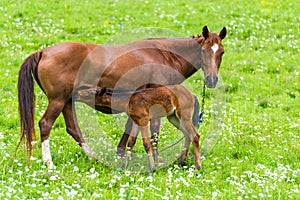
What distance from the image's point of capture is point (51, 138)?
10930 millimetres

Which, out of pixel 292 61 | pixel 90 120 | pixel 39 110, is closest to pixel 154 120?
pixel 90 120

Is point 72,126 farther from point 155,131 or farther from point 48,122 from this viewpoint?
point 155,131

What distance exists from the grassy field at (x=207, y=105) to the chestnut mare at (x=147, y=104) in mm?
597

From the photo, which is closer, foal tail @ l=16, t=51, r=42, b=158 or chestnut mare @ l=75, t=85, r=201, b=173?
chestnut mare @ l=75, t=85, r=201, b=173

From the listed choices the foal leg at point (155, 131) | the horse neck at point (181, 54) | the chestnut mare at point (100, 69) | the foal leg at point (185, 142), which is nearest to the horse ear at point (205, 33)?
the chestnut mare at point (100, 69)

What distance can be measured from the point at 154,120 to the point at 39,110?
11.3 feet

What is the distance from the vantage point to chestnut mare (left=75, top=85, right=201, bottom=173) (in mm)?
9359

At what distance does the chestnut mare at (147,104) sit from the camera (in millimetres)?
9359

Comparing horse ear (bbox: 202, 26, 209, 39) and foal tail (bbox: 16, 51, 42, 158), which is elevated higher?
horse ear (bbox: 202, 26, 209, 39)

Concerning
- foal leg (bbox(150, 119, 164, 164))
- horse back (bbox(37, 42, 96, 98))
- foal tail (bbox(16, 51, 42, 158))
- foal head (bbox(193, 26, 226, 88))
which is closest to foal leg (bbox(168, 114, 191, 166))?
foal leg (bbox(150, 119, 164, 164))

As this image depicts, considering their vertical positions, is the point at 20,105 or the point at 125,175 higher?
the point at 20,105

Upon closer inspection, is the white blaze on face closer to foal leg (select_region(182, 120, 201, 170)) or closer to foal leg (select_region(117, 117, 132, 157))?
foal leg (select_region(182, 120, 201, 170))

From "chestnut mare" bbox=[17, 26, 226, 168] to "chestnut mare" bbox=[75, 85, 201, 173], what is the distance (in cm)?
32

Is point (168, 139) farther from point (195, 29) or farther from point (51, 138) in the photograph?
point (195, 29)
